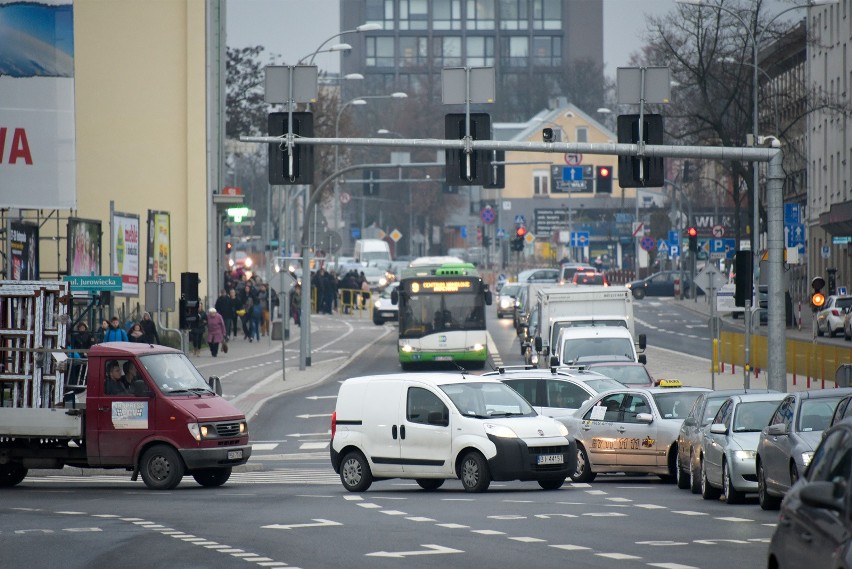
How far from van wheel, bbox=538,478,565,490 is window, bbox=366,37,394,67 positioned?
143 meters

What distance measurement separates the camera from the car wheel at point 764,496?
17.4 m

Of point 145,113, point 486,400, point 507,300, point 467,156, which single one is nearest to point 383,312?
point 507,300

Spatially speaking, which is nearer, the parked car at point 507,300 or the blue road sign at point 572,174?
the parked car at point 507,300

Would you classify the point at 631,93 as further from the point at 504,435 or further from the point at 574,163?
the point at 574,163

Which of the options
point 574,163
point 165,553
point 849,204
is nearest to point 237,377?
point 165,553

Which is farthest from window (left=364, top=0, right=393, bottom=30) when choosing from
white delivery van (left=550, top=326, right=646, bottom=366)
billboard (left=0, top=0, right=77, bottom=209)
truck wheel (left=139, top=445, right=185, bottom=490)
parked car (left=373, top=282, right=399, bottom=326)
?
truck wheel (left=139, top=445, right=185, bottom=490)

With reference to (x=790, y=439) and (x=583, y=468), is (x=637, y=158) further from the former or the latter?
(x=790, y=439)

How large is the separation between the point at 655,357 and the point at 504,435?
32.0m

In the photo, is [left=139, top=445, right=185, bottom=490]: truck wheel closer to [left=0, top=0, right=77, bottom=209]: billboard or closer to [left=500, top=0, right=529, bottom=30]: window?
[left=0, top=0, right=77, bottom=209]: billboard

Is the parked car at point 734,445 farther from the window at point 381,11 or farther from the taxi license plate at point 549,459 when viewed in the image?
the window at point 381,11

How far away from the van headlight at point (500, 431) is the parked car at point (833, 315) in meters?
40.2

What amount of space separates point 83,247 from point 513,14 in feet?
412

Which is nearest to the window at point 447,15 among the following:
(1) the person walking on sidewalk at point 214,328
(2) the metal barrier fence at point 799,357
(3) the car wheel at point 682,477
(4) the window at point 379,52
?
(4) the window at point 379,52

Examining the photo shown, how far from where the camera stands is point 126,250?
45.8 meters
